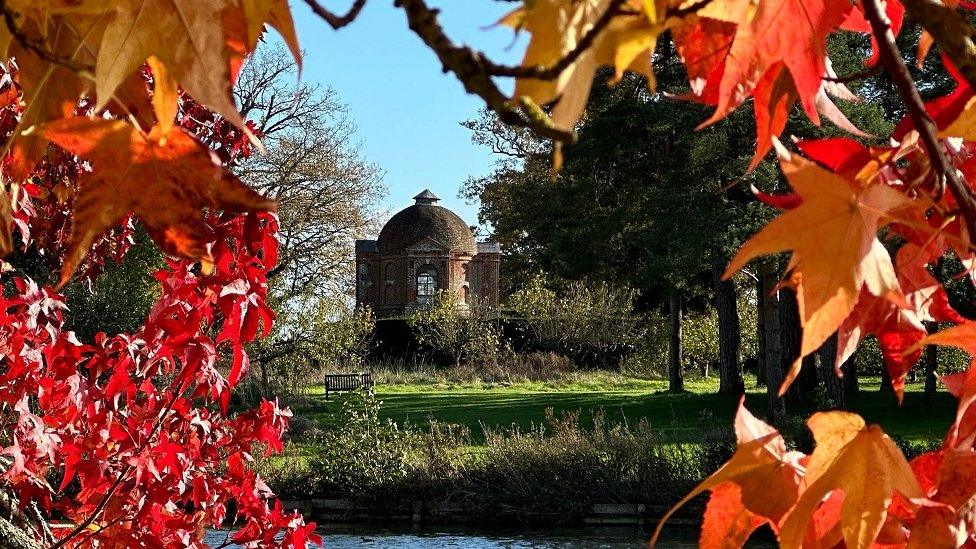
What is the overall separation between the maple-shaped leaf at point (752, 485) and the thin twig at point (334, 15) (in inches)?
15.0

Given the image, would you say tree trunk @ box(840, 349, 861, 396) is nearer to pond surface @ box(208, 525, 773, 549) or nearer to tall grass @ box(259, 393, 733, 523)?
tall grass @ box(259, 393, 733, 523)

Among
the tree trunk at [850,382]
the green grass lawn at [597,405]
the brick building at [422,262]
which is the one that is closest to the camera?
the green grass lawn at [597,405]

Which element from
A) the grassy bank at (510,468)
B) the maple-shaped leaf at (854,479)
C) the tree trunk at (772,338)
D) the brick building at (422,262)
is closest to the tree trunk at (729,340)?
the tree trunk at (772,338)

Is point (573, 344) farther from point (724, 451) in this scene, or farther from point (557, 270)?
point (724, 451)

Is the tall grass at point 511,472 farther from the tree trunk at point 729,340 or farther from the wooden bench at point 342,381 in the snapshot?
the wooden bench at point 342,381

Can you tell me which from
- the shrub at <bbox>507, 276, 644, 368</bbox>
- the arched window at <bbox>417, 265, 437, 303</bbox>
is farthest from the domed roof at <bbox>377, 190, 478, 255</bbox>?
the shrub at <bbox>507, 276, 644, 368</bbox>

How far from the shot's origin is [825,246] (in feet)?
1.62

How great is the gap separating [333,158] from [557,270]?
16.6 feet

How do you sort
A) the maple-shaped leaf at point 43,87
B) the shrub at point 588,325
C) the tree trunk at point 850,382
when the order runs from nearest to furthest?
the maple-shaped leaf at point 43,87 → the tree trunk at point 850,382 → the shrub at point 588,325

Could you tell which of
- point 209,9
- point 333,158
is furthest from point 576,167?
point 209,9

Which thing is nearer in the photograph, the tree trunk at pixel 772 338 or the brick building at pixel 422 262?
the tree trunk at pixel 772 338

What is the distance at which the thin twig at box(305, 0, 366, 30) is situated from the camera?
0.39 metres

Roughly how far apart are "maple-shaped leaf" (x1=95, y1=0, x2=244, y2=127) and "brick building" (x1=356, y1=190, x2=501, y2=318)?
35.4m

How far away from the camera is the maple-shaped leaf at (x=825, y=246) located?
0.48 metres
